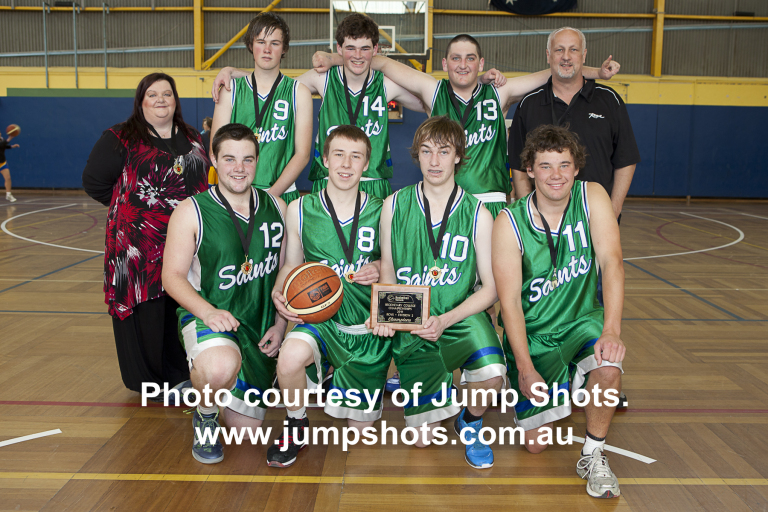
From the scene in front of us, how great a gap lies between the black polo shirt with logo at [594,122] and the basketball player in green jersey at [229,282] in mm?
1603

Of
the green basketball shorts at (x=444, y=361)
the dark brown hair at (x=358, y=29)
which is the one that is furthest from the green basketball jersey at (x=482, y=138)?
the green basketball shorts at (x=444, y=361)

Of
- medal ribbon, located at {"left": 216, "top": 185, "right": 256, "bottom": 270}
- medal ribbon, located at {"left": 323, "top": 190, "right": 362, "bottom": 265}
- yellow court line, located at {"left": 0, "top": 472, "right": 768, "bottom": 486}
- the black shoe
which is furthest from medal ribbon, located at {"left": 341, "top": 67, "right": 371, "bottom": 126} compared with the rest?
yellow court line, located at {"left": 0, "top": 472, "right": 768, "bottom": 486}

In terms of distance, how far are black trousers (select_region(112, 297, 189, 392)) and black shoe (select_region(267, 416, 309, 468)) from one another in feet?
3.23

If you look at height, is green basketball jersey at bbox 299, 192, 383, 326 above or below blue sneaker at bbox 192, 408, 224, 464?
above

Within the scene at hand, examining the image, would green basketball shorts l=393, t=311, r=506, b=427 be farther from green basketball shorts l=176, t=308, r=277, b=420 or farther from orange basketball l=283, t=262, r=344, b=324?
green basketball shorts l=176, t=308, r=277, b=420

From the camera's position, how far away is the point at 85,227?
995 cm

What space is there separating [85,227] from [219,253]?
26.5ft

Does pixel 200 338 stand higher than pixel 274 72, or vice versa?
pixel 274 72

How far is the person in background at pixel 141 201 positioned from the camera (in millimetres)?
3309

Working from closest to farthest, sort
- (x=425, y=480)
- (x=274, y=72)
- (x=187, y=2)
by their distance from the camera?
1. (x=425, y=480)
2. (x=274, y=72)
3. (x=187, y=2)

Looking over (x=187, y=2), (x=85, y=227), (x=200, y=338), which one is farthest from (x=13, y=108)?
(x=200, y=338)

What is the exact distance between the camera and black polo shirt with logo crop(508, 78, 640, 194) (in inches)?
138

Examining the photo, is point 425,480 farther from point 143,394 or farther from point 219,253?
point 143,394

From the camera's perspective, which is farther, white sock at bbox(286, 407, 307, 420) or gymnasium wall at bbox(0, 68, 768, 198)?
gymnasium wall at bbox(0, 68, 768, 198)
